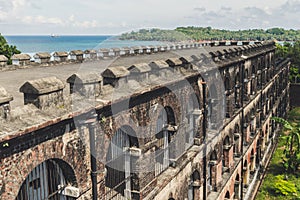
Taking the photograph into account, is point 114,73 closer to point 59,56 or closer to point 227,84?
point 59,56

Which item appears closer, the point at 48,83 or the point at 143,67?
the point at 48,83

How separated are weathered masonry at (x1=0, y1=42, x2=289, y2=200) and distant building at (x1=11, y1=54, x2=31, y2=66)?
22.4ft

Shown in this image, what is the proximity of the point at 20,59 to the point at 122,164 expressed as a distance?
7986 millimetres

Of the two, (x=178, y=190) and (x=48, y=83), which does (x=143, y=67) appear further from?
(x=178, y=190)

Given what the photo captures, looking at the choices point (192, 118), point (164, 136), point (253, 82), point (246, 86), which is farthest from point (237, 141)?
point (164, 136)

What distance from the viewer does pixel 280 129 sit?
135 ft

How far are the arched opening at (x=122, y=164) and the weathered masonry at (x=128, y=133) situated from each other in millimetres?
28

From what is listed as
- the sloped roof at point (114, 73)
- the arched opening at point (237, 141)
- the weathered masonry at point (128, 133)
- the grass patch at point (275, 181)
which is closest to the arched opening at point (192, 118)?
the weathered masonry at point (128, 133)

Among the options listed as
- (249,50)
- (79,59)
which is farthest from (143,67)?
(249,50)

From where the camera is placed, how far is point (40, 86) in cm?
638

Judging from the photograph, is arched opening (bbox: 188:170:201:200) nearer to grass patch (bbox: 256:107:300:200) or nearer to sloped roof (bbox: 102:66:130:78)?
sloped roof (bbox: 102:66:130:78)

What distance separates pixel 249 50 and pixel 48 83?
66.0ft

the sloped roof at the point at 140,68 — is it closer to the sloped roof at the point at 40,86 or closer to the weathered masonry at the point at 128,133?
the weathered masonry at the point at 128,133

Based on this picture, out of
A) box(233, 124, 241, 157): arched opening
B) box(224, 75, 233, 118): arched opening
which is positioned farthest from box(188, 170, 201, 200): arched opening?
box(233, 124, 241, 157): arched opening
